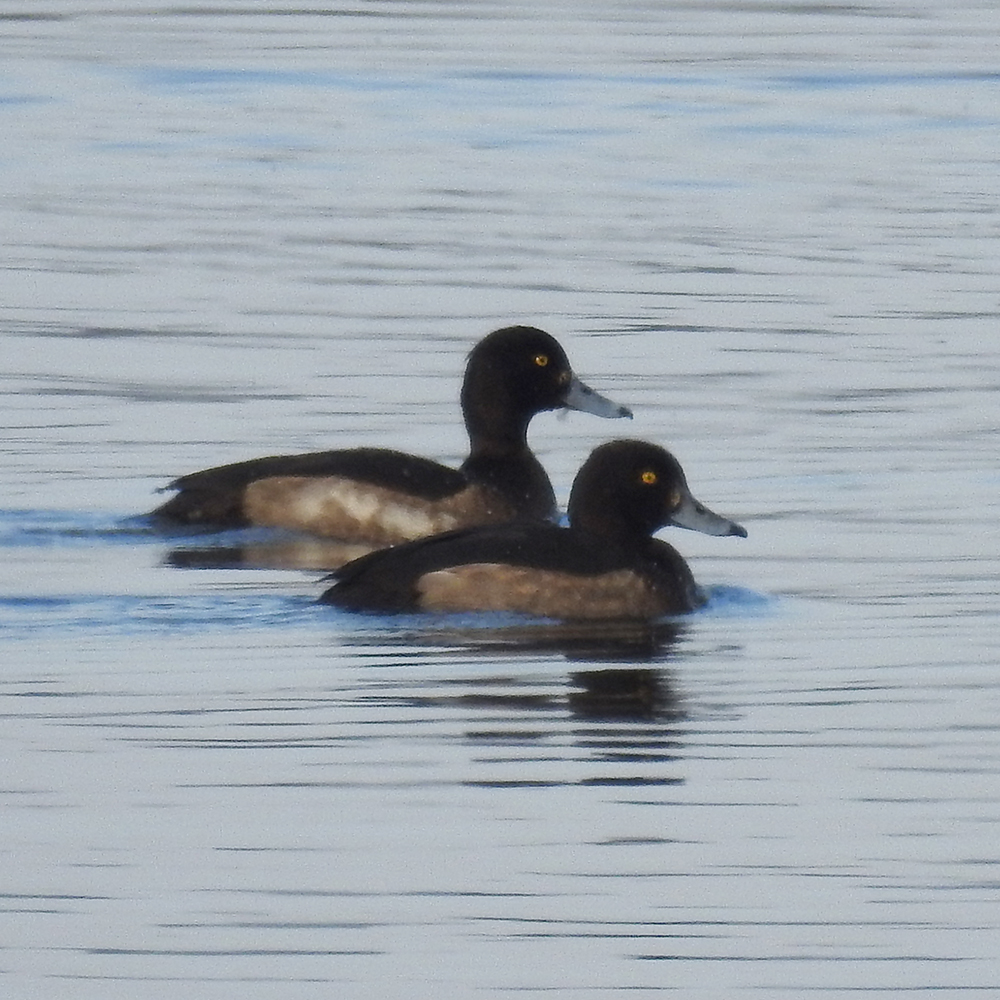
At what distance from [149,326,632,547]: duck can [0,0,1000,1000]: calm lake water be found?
0.61 feet

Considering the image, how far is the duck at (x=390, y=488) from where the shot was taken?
1311cm

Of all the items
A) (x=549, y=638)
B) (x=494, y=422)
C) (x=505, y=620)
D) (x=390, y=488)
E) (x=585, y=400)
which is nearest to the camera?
(x=549, y=638)

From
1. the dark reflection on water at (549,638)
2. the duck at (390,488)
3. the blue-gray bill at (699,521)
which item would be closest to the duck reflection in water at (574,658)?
the dark reflection on water at (549,638)

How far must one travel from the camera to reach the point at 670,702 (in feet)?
32.3

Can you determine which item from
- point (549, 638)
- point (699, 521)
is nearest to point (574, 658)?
point (549, 638)

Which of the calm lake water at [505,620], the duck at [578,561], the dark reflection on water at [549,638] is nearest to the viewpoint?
the calm lake water at [505,620]

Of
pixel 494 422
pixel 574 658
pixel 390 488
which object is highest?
pixel 494 422

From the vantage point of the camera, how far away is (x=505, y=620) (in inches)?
440

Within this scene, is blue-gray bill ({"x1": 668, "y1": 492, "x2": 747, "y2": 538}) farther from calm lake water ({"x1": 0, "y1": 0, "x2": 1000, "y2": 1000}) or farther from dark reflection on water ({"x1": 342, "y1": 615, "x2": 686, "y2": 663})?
dark reflection on water ({"x1": 342, "y1": 615, "x2": 686, "y2": 663})

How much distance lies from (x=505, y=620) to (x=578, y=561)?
1.11 ft

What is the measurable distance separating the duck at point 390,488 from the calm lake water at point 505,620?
0.19m

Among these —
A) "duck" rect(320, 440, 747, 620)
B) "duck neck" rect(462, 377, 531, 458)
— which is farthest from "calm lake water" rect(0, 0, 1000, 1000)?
"duck neck" rect(462, 377, 531, 458)

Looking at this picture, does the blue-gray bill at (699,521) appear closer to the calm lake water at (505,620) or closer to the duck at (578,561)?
the duck at (578,561)

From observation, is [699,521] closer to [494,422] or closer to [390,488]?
[390,488]
